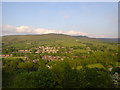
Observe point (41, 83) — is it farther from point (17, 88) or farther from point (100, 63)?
point (100, 63)

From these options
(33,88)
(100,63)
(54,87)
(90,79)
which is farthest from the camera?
(100,63)

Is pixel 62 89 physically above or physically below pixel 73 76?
below

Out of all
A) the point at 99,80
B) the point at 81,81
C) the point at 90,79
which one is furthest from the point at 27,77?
the point at 99,80

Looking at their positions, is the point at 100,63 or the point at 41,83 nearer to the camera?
the point at 41,83

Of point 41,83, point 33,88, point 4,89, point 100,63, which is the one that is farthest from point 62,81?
point 100,63

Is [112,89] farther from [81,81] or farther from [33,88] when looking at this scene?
[33,88]

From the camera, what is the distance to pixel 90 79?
3.70m

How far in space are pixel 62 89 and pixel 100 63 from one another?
20.3ft

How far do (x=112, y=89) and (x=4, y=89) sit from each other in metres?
2.88

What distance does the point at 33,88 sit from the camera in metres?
3.22

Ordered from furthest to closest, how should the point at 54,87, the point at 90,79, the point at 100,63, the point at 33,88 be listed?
the point at 100,63
the point at 90,79
the point at 54,87
the point at 33,88

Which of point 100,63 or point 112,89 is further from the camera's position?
point 100,63

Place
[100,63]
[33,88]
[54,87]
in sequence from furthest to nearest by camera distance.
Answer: [100,63], [54,87], [33,88]

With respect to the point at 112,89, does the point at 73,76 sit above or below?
above
